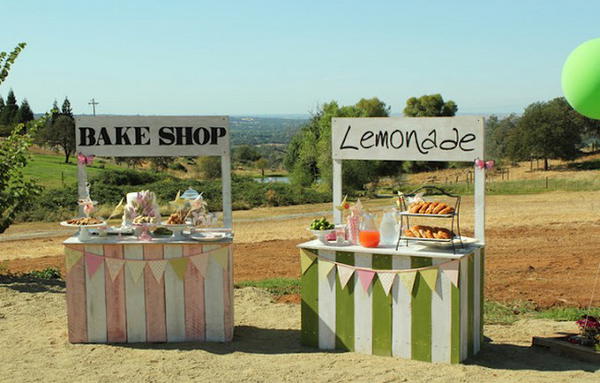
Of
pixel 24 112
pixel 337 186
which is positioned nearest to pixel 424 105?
pixel 24 112

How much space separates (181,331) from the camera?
26.2 ft

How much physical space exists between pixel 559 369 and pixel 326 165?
3679 centimetres

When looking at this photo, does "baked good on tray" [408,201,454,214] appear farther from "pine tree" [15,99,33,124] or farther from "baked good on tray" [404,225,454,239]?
"pine tree" [15,99,33,124]

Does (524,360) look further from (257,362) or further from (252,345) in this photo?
(252,345)

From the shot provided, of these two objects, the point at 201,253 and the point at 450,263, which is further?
the point at 201,253

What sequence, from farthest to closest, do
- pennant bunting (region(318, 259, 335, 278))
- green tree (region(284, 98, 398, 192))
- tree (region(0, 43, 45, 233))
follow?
green tree (region(284, 98, 398, 192)), tree (region(0, 43, 45, 233)), pennant bunting (region(318, 259, 335, 278))

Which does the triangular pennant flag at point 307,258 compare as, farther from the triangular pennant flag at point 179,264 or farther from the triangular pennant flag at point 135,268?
the triangular pennant flag at point 135,268

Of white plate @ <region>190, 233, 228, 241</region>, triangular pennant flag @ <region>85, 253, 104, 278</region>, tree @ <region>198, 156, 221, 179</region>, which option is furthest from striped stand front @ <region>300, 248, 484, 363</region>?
tree @ <region>198, 156, 221, 179</region>

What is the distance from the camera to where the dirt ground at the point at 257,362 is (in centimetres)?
685

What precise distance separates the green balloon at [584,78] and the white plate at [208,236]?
387 cm

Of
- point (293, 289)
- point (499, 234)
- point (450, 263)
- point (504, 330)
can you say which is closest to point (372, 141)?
point (450, 263)

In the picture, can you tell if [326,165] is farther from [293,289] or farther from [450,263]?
[450,263]

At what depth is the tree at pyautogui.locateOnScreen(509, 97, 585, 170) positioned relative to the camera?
51.9 metres

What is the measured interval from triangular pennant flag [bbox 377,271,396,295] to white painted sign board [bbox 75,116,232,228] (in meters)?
1.98
